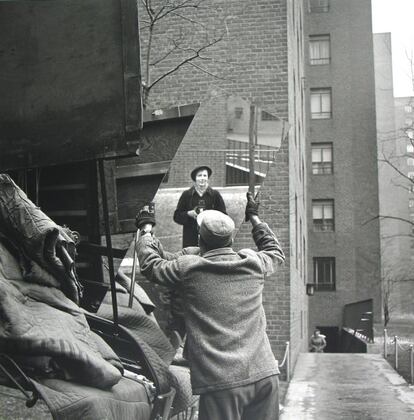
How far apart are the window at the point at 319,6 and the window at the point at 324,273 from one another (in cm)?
1427

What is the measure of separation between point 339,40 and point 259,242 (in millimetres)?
35839

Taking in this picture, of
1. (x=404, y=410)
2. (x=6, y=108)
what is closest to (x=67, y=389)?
(x=6, y=108)

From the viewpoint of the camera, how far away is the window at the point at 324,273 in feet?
114

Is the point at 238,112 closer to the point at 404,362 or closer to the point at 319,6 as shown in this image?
the point at 404,362

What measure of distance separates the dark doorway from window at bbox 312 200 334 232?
5250 mm

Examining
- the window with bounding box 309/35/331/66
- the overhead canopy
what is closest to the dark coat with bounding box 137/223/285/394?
the overhead canopy

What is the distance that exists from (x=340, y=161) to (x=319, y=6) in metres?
9.15

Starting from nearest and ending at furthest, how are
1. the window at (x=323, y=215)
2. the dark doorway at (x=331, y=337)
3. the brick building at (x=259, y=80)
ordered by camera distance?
the brick building at (x=259, y=80), the dark doorway at (x=331, y=337), the window at (x=323, y=215)

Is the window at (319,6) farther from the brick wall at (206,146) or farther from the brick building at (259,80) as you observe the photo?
the brick wall at (206,146)

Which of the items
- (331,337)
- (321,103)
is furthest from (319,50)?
(331,337)

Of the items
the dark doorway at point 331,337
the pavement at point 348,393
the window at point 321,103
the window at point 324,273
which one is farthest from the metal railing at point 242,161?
the window at point 321,103

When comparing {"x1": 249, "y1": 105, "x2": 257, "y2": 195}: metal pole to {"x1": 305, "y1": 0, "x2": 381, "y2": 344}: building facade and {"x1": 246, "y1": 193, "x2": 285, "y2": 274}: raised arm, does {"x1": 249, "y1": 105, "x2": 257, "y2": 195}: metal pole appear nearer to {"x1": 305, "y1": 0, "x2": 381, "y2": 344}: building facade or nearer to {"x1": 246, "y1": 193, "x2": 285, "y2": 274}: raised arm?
{"x1": 246, "y1": 193, "x2": 285, "y2": 274}: raised arm

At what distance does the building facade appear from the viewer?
34906 mm

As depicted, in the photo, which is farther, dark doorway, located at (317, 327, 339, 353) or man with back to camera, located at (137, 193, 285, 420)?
dark doorway, located at (317, 327, 339, 353)
